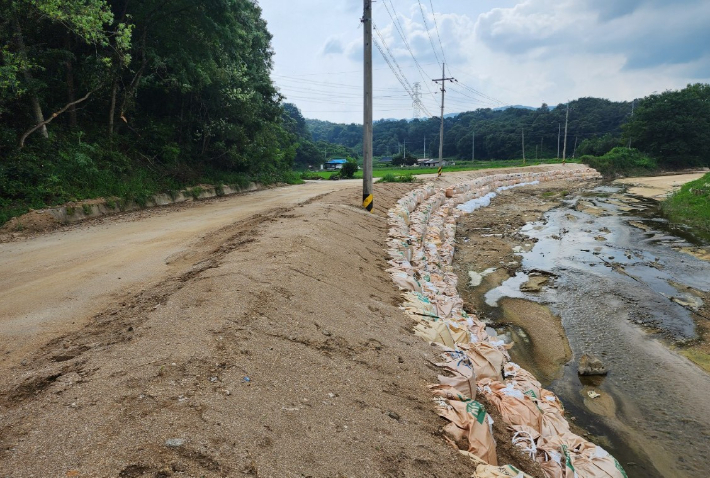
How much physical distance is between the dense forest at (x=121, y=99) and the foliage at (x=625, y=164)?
39.4 metres

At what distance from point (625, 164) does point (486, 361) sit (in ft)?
157

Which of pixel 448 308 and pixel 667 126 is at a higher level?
pixel 667 126

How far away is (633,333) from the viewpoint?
22.4 feet

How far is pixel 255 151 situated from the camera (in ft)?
56.3

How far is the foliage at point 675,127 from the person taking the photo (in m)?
42.7

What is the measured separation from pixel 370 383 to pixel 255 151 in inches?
599

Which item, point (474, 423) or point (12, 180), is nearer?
point (474, 423)

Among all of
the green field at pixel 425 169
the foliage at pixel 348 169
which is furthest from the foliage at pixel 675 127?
the foliage at pixel 348 169

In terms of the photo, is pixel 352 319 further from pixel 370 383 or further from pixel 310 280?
pixel 370 383

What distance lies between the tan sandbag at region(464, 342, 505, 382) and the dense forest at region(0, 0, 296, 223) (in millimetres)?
8806

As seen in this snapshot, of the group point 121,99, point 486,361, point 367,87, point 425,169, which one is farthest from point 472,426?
point 425,169

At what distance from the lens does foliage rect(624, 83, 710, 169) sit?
140 ft

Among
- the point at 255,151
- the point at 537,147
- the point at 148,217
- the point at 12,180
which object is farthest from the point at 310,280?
the point at 537,147

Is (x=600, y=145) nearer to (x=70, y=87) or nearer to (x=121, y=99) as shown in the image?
(x=121, y=99)
